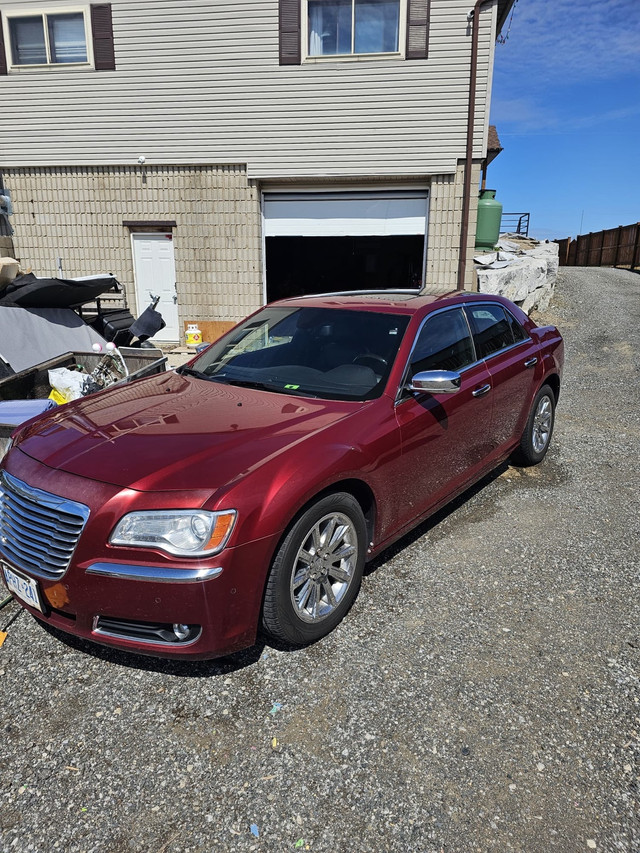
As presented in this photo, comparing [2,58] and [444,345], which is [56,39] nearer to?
[2,58]

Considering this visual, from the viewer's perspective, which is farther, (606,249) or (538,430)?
(606,249)

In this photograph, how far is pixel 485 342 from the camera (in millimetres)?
4500

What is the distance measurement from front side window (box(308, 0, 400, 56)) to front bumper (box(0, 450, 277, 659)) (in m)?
10.3

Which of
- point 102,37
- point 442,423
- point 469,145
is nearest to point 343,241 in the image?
point 469,145

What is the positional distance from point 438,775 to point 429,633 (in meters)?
0.89

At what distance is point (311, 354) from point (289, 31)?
29.0ft

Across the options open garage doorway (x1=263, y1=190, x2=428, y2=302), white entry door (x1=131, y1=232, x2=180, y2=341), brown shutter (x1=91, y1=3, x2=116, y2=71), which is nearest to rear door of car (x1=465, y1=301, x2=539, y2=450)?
open garage doorway (x1=263, y1=190, x2=428, y2=302)

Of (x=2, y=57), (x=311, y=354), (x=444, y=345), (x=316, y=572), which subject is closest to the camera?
(x=316, y=572)

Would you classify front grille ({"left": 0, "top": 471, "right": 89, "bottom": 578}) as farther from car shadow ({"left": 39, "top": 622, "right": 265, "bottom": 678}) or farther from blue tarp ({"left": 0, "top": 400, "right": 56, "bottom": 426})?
blue tarp ({"left": 0, "top": 400, "right": 56, "bottom": 426})

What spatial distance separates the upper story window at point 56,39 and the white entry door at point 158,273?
297 centimetres

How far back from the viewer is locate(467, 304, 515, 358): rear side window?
4445mm

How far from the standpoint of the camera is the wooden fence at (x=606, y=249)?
907 inches

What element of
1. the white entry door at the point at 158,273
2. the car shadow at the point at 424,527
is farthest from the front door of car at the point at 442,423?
the white entry door at the point at 158,273

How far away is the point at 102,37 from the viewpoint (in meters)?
10.6
